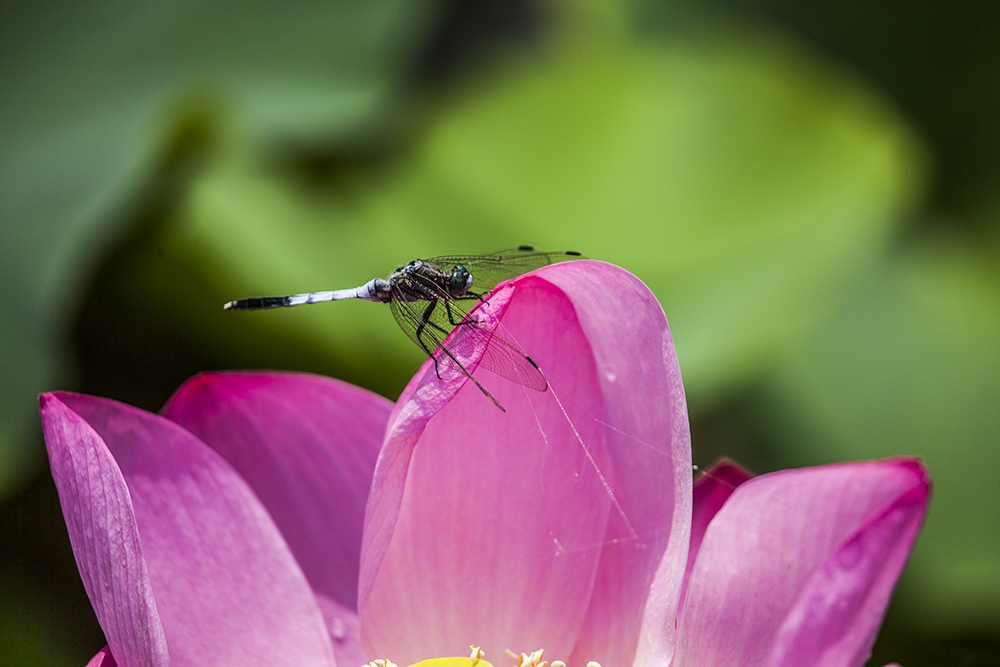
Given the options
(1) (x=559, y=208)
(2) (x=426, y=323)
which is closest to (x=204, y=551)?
(2) (x=426, y=323)

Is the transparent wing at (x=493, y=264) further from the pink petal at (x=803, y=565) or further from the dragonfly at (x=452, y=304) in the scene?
the pink petal at (x=803, y=565)

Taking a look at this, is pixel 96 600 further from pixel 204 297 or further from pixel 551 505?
pixel 204 297

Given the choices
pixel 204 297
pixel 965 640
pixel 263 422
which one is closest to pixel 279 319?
pixel 204 297

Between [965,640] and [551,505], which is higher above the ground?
[551,505]

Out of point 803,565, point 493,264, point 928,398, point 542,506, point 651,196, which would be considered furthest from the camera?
point 651,196

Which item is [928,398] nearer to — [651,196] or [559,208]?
[651,196]

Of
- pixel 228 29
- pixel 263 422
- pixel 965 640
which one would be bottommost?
pixel 965 640

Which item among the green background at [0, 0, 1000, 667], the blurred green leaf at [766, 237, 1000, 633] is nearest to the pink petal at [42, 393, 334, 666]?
the green background at [0, 0, 1000, 667]
